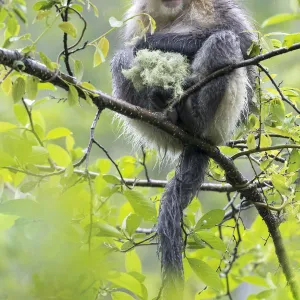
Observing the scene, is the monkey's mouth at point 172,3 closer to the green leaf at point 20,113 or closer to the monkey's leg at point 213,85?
the monkey's leg at point 213,85

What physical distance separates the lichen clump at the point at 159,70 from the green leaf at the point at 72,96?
76 centimetres

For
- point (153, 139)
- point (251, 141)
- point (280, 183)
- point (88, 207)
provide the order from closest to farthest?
point (88, 207), point (280, 183), point (251, 141), point (153, 139)

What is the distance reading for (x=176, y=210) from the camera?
86.7 inches

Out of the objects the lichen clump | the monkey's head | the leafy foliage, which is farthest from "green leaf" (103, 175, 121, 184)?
the monkey's head

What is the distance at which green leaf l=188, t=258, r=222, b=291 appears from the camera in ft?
5.98

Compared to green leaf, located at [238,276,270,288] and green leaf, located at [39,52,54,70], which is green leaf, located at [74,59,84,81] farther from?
green leaf, located at [238,276,270,288]

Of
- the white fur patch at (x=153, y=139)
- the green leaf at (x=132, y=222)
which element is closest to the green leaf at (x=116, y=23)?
the green leaf at (x=132, y=222)

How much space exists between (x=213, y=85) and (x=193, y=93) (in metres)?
0.23

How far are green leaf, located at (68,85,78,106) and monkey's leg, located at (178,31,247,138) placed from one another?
87 centimetres

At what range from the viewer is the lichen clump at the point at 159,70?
92.6 inches

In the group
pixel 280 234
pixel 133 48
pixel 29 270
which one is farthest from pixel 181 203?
pixel 29 270

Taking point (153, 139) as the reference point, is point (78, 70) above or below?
below

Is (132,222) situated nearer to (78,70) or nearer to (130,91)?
(78,70)

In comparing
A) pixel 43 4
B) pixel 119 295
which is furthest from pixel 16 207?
pixel 119 295
